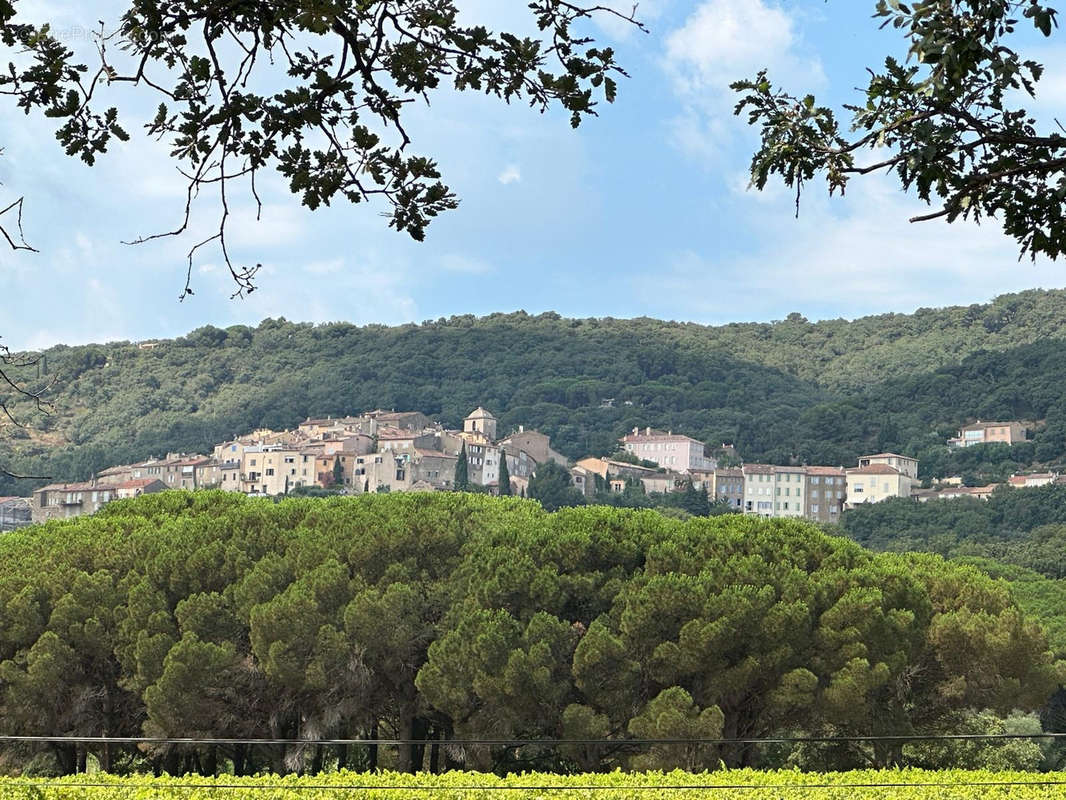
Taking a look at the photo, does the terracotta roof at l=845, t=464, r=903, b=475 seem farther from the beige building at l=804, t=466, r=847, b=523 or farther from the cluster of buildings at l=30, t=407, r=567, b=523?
the cluster of buildings at l=30, t=407, r=567, b=523

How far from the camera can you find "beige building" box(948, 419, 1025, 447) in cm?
10294

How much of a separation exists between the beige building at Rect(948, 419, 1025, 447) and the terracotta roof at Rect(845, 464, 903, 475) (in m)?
7.00

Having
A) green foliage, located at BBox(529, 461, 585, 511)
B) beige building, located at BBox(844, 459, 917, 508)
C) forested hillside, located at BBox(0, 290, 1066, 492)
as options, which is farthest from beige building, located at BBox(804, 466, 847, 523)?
green foliage, located at BBox(529, 461, 585, 511)

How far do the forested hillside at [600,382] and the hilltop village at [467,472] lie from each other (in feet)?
11.1

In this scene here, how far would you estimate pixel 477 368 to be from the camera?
138 meters

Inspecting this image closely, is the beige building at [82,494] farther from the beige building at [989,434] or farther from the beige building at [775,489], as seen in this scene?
the beige building at [989,434]

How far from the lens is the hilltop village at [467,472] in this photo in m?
103

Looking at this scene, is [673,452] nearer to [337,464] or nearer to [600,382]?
[600,382]

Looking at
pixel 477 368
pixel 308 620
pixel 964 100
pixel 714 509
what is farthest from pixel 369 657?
pixel 477 368

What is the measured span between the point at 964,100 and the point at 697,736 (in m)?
16.5

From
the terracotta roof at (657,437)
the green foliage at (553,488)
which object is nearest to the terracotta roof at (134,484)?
the green foliage at (553,488)

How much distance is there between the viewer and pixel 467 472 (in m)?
106

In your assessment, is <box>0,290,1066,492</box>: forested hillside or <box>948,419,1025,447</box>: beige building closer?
<box>948,419,1025,447</box>: beige building

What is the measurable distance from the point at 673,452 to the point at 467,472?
2015 cm
